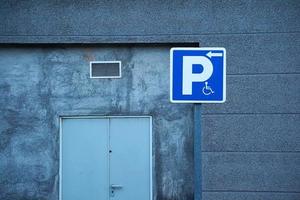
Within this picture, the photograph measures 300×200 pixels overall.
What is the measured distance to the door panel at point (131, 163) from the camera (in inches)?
305

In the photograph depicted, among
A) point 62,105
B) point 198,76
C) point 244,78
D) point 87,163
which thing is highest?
point 244,78

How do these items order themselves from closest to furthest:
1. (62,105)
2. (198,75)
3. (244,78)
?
1. (198,75)
2. (244,78)
3. (62,105)

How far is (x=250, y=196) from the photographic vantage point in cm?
746

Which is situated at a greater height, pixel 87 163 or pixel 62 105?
pixel 62 105

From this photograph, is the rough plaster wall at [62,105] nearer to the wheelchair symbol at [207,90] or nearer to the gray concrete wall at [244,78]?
the gray concrete wall at [244,78]

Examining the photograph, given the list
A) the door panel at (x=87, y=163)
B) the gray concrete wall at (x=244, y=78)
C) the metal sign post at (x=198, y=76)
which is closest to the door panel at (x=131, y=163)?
the door panel at (x=87, y=163)

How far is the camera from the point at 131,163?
7.75 meters

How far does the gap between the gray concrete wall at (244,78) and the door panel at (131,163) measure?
3.43 feet

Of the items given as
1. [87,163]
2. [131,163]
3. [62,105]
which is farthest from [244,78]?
[62,105]

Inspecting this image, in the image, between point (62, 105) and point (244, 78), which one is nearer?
point (244, 78)

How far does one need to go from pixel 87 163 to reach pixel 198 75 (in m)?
3.89

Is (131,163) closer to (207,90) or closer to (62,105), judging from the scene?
(62,105)

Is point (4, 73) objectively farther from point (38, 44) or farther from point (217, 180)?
point (217, 180)

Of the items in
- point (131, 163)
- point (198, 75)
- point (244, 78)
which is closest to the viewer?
point (198, 75)
